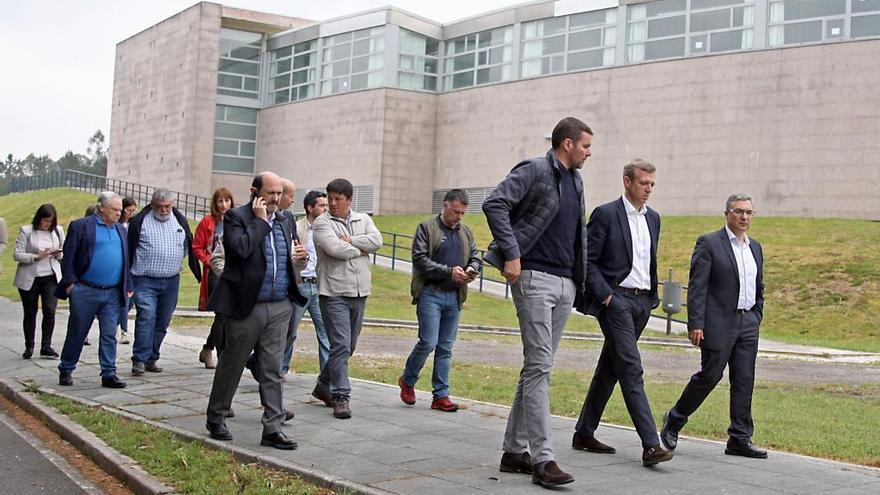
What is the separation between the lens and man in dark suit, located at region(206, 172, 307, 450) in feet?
23.5

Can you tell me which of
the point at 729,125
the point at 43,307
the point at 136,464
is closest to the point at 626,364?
the point at 136,464

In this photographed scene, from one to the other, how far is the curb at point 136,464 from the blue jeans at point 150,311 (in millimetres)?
1619

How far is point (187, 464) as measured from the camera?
6.54 meters

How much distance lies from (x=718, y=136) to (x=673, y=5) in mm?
5416

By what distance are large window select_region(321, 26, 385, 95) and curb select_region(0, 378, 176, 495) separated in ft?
130

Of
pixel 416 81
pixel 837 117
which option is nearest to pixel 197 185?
pixel 416 81

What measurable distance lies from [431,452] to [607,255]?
5.68 feet

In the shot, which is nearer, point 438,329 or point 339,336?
point 339,336

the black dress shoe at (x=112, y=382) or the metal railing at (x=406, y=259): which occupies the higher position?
the metal railing at (x=406, y=259)

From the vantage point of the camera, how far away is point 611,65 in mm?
41000

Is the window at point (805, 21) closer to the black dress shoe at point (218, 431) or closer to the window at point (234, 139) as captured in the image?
the window at point (234, 139)

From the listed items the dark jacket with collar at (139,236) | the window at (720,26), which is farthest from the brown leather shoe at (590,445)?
the window at (720,26)

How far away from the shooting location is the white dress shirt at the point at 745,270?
7.37m

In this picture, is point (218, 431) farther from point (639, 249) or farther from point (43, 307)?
point (43, 307)
